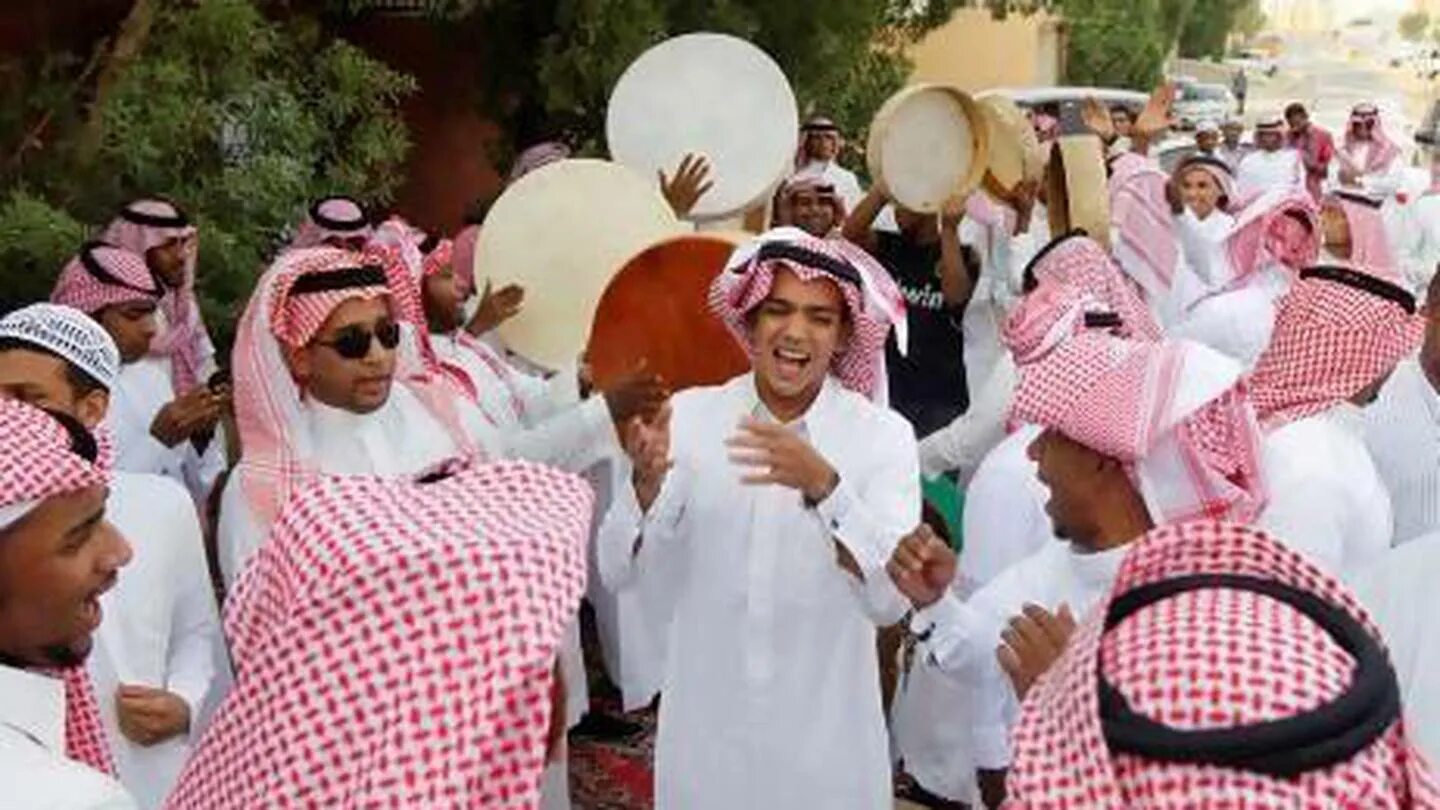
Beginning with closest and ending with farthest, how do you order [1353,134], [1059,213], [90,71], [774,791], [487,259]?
[774,791]
[487,259]
[90,71]
[1059,213]
[1353,134]

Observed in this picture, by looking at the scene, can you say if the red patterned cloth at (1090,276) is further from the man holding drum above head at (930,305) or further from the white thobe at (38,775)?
the white thobe at (38,775)

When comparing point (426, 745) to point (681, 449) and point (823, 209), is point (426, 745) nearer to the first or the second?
point (681, 449)

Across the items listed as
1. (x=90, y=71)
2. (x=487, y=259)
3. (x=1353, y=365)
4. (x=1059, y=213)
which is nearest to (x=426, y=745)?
(x=1353, y=365)

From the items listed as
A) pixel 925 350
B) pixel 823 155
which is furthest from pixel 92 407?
pixel 823 155

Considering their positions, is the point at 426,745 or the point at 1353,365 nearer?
Answer: the point at 426,745

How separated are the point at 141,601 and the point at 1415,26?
10076 centimetres

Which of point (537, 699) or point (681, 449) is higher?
point (537, 699)

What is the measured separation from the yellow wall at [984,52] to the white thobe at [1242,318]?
14750mm

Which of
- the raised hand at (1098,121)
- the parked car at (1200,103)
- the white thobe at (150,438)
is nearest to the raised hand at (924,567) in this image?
the white thobe at (150,438)

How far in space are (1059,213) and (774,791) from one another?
414 cm

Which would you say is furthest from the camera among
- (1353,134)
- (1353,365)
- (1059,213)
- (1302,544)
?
(1353,134)

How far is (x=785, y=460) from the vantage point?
3.19 meters

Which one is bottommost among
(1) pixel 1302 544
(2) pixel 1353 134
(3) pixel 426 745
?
(2) pixel 1353 134

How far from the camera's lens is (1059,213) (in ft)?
23.6
